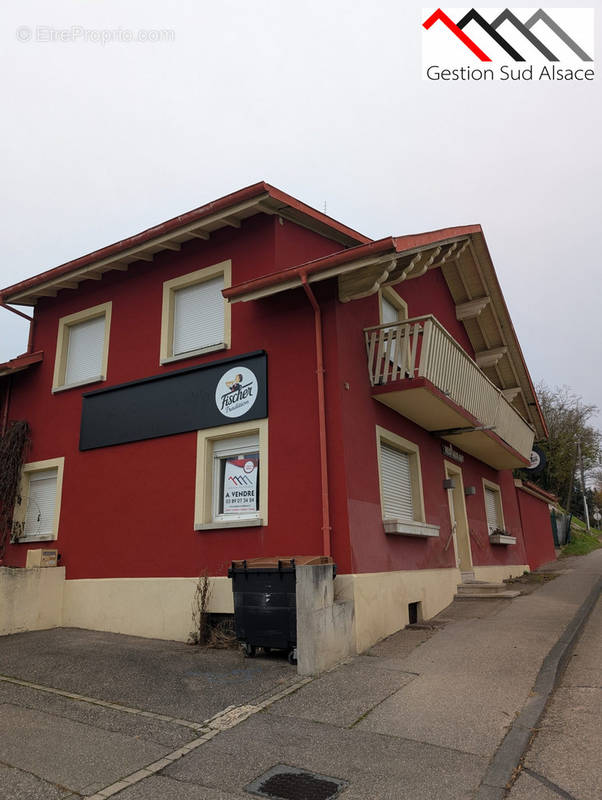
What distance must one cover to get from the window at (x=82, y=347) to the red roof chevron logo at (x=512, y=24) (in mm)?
8320

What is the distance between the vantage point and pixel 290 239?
9.36 meters

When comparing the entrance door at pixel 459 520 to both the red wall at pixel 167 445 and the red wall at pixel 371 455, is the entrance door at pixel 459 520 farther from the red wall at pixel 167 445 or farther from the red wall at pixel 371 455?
the red wall at pixel 167 445

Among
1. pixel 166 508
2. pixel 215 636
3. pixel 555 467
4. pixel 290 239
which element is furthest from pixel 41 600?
pixel 555 467

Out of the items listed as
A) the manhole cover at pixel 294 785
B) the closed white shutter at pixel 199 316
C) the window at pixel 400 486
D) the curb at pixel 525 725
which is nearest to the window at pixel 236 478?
the closed white shutter at pixel 199 316

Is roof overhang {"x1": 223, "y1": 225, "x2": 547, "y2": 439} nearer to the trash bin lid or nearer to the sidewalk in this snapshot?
the trash bin lid

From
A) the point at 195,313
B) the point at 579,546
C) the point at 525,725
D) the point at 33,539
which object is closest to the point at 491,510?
the point at 195,313

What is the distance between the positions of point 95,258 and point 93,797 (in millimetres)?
8769

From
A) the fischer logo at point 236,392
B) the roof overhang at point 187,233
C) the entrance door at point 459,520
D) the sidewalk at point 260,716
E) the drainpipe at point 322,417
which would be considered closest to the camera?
the sidewalk at point 260,716

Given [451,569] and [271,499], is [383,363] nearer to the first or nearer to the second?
[271,499]

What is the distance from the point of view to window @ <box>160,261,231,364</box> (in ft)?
30.9

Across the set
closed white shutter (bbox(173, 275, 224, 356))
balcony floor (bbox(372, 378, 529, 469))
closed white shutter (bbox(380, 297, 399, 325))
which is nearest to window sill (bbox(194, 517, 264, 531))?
balcony floor (bbox(372, 378, 529, 469))

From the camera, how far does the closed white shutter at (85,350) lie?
1080 centimetres

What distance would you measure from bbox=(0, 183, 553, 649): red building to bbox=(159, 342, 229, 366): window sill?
0.06 metres

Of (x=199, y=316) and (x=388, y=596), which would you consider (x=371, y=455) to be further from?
(x=199, y=316)
